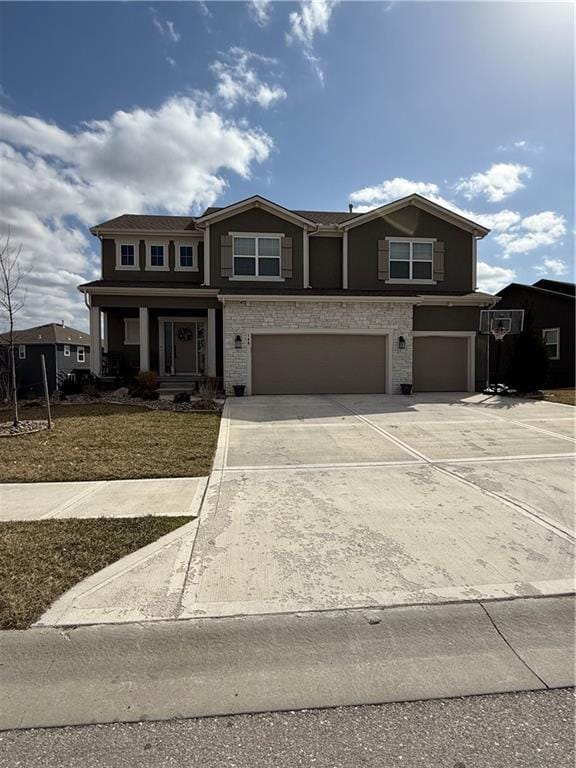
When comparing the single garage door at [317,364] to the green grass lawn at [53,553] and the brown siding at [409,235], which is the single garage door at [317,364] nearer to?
the brown siding at [409,235]

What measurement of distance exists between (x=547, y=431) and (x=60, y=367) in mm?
32069

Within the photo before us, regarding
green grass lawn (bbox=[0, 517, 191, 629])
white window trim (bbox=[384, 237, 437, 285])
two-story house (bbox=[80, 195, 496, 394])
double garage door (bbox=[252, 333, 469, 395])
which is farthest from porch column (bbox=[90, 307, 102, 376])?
green grass lawn (bbox=[0, 517, 191, 629])

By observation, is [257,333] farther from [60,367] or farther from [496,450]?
[60,367]

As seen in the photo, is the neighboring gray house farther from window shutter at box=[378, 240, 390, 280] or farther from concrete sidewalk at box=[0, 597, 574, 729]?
concrete sidewalk at box=[0, 597, 574, 729]

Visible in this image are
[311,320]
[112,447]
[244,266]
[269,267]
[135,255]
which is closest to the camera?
[112,447]

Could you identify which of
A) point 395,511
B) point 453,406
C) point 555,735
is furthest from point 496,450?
point 555,735

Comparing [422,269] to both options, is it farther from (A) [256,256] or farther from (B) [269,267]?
(A) [256,256]

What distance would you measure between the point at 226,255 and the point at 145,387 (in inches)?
235

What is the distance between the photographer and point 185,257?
16953mm

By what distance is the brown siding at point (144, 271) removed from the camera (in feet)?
54.8

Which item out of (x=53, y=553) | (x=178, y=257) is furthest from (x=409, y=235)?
(x=53, y=553)

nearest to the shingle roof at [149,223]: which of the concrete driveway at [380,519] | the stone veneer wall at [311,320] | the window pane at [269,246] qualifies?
the window pane at [269,246]

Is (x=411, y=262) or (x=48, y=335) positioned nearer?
(x=411, y=262)

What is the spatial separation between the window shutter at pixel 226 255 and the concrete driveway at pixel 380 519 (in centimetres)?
877
